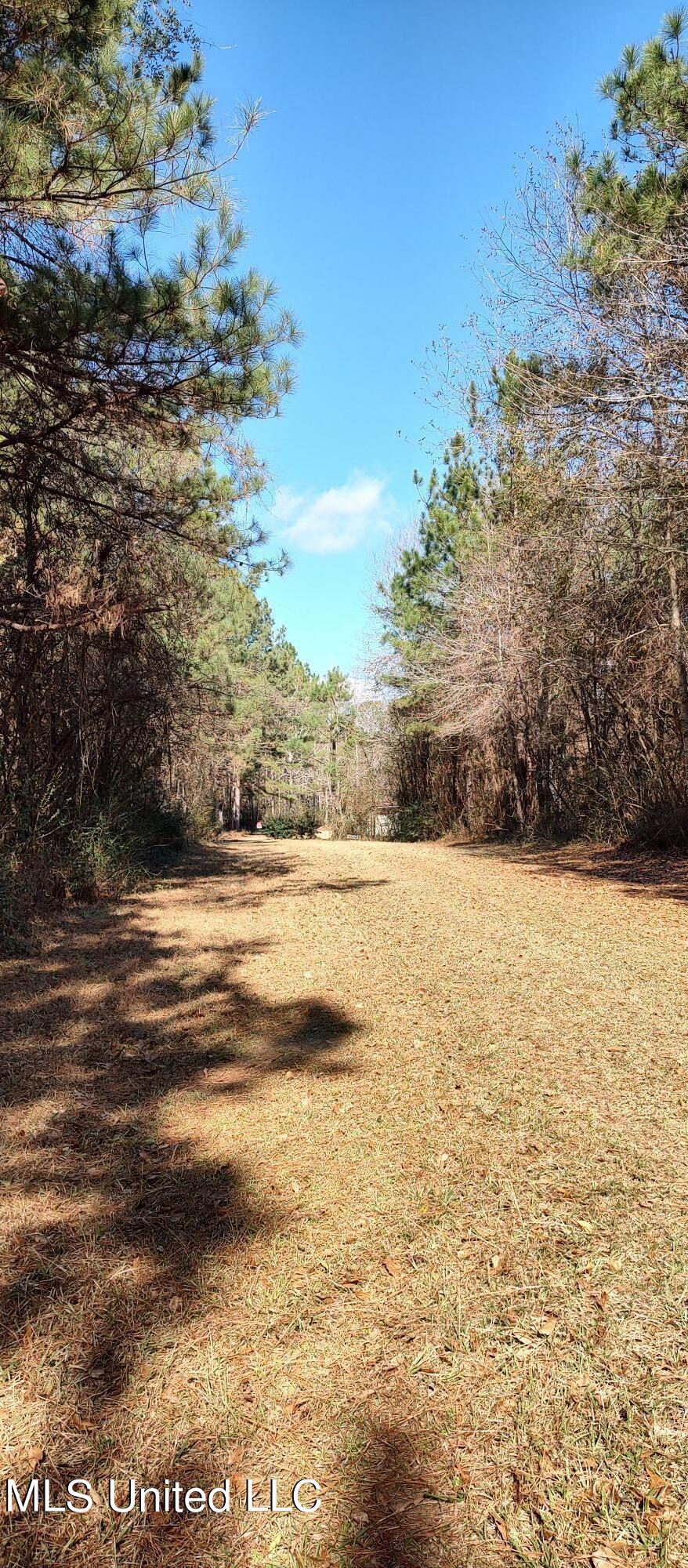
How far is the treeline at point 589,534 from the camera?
582cm

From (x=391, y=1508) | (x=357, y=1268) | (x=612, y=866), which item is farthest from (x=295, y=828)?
(x=391, y=1508)

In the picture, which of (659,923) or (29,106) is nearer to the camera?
(29,106)

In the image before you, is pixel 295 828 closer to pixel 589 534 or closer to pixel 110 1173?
pixel 589 534

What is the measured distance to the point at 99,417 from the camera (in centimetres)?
525

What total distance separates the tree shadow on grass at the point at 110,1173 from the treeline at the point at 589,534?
217 inches

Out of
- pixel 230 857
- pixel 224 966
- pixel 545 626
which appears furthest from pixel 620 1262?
pixel 230 857

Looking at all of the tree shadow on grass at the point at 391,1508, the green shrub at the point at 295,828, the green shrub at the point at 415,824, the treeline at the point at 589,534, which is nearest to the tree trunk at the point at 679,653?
the treeline at the point at 589,534

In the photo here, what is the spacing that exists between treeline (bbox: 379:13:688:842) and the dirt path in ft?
16.7

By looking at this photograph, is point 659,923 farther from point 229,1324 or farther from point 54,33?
point 54,33

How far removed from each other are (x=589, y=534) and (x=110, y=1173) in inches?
298

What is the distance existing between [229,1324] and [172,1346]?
13cm

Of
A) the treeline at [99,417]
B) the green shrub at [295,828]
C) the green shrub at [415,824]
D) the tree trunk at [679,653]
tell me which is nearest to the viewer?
the treeline at [99,417]

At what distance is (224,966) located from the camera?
4449 millimetres

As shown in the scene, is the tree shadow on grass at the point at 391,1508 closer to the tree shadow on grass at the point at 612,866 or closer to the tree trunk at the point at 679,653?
the tree shadow on grass at the point at 612,866
